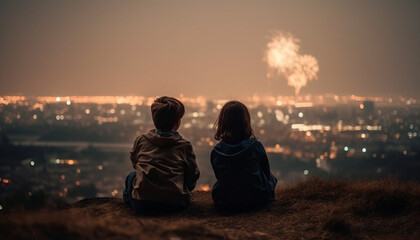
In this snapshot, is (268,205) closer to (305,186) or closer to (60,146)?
(305,186)

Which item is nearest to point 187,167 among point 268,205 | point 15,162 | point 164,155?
point 164,155

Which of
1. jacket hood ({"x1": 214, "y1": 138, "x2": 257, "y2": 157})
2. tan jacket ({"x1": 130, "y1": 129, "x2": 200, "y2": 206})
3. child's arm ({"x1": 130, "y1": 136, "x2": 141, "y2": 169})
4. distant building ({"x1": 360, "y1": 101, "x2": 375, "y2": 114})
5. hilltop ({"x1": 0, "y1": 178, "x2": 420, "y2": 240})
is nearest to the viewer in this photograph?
hilltop ({"x1": 0, "y1": 178, "x2": 420, "y2": 240})

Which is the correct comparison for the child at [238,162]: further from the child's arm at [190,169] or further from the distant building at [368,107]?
the distant building at [368,107]

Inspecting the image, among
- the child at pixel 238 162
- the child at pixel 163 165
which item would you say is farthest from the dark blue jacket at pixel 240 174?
the child at pixel 163 165

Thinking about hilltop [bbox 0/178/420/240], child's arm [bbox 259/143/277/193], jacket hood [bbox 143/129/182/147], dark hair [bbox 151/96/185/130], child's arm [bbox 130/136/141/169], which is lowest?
hilltop [bbox 0/178/420/240]

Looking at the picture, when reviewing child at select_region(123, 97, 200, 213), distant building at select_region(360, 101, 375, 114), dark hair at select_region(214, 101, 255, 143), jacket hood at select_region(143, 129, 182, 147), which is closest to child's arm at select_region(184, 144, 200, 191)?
child at select_region(123, 97, 200, 213)

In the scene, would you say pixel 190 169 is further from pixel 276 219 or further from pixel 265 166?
pixel 276 219

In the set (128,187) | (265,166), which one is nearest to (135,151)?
(128,187)

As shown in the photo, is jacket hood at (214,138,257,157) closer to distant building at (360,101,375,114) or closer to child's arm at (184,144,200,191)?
child's arm at (184,144,200,191)
